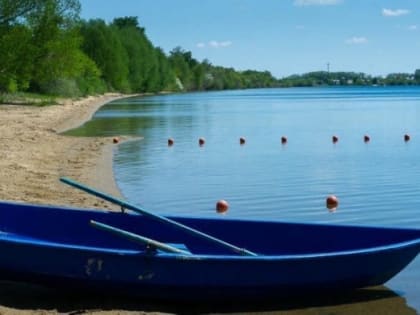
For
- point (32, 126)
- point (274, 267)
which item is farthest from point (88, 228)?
point (32, 126)

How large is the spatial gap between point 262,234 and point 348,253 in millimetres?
1423

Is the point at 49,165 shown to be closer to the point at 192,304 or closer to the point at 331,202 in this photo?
the point at 331,202

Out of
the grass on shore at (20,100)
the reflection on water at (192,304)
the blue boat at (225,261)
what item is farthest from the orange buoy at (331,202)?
the grass on shore at (20,100)

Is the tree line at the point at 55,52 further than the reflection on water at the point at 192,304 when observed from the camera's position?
Yes

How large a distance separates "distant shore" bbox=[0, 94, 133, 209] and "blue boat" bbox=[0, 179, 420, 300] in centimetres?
502

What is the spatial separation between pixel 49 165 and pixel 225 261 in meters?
12.4

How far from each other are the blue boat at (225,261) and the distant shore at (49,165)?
502 centimetres

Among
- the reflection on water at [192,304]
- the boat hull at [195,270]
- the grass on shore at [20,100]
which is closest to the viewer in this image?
the boat hull at [195,270]

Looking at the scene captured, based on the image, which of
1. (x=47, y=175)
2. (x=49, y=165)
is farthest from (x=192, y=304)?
(x=49, y=165)

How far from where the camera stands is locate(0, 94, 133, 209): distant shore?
1378 centimetres

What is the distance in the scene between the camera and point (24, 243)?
7535 mm

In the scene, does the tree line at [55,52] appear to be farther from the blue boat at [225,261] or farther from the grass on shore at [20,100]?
the blue boat at [225,261]

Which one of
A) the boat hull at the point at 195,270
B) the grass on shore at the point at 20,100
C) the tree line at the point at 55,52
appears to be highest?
the tree line at the point at 55,52

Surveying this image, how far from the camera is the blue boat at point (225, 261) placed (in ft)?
24.4
